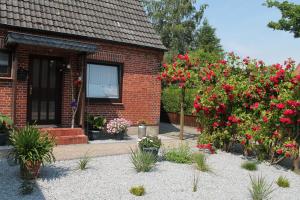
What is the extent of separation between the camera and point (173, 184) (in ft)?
21.6

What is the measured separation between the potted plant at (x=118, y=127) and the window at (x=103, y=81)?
125cm

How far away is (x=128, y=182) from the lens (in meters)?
6.51

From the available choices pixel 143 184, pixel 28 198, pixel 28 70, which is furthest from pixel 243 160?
pixel 28 70

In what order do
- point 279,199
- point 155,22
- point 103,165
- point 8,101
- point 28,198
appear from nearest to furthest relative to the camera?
point 28,198 < point 279,199 < point 103,165 < point 8,101 < point 155,22

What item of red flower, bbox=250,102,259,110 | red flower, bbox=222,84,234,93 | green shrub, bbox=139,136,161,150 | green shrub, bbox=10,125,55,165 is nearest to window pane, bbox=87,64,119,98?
green shrub, bbox=139,136,161,150

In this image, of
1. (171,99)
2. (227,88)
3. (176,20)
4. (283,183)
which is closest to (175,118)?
(171,99)

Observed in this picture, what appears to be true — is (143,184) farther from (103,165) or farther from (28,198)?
(28,198)

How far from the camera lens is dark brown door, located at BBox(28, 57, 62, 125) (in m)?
10.9

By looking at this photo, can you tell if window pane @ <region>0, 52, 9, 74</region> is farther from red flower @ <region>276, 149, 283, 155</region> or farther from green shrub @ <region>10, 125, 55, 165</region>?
red flower @ <region>276, 149, 283, 155</region>

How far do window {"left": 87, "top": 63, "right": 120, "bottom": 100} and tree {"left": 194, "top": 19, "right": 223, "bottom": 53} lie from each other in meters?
28.3

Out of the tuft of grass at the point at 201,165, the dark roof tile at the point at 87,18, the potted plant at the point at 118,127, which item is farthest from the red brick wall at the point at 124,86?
the tuft of grass at the point at 201,165

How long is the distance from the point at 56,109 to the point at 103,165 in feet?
14.9

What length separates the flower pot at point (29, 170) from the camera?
6.16m

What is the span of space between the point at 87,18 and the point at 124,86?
2802mm
